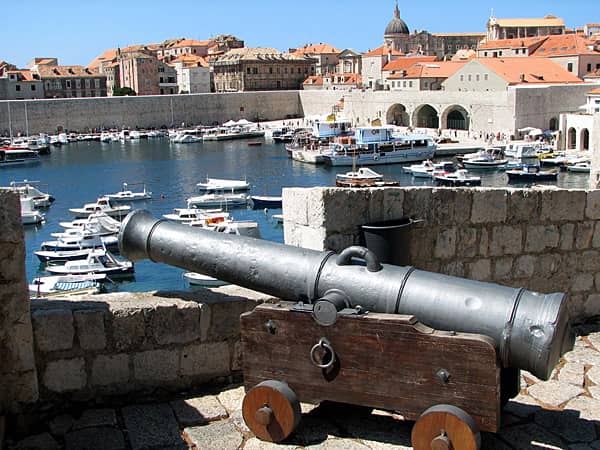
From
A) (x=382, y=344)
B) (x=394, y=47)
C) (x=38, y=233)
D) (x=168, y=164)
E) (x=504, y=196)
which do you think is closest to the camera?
(x=382, y=344)

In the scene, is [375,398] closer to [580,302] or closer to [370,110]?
[580,302]

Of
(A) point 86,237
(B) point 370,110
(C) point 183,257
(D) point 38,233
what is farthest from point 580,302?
(B) point 370,110

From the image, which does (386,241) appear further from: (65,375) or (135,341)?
(65,375)

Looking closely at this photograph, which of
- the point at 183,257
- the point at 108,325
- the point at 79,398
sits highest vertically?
the point at 183,257

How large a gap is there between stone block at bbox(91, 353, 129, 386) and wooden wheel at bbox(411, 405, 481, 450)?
136 centimetres

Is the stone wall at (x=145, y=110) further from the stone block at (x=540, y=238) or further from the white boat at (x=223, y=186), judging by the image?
the stone block at (x=540, y=238)

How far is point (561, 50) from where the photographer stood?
229 ft

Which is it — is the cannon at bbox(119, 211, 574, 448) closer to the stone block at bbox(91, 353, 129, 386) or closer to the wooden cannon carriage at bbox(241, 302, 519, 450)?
the wooden cannon carriage at bbox(241, 302, 519, 450)

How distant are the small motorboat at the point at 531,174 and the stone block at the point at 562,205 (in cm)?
3374

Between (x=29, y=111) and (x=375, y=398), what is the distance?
225ft

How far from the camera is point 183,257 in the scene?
10.6ft

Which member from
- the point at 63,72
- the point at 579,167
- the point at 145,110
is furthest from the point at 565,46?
the point at 63,72

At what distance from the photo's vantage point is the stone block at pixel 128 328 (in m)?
3.27

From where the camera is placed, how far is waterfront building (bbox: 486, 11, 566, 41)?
314 ft
